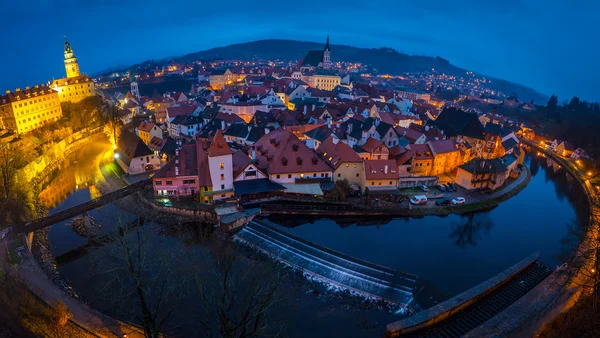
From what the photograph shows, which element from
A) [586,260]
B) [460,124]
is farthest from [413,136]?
[586,260]

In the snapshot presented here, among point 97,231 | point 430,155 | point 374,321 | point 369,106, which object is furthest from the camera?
point 369,106

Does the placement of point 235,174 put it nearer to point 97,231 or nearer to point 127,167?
point 97,231

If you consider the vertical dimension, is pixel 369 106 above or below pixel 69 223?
above

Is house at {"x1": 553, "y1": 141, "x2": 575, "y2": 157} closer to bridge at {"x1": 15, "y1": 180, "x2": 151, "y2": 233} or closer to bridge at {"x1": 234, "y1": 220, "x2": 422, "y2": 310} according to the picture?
bridge at {"x1": 234, "y1": 220, "x2": 422, "y2": 310}

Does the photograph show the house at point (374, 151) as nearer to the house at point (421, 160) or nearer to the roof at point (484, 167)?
the house at point (421, 160)

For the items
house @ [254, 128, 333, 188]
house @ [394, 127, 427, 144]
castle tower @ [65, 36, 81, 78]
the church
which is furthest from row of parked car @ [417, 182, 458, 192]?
the church

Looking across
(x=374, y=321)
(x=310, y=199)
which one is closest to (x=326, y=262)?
(x=374, y=321)

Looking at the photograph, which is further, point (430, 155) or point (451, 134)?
point (451, 134)

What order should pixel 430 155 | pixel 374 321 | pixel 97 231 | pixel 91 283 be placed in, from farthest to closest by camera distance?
pixel 430 155 → pixel 97 231 → pixel 91 283 → pixel 374 321
